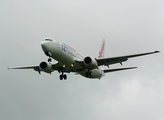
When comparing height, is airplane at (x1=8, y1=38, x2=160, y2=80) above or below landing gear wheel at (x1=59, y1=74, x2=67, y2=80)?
above

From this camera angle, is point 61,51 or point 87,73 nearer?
point 61,51

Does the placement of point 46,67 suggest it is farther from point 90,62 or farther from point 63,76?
point 90,62

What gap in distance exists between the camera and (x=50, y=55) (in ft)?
166

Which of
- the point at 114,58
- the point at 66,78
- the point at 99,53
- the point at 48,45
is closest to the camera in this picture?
the point at 48,45

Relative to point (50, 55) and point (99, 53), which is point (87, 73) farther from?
point (99, 53)

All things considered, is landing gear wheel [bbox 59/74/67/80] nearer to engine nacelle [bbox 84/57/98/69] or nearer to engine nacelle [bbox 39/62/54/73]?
engine nacelle [bbox 39/62/54/73]

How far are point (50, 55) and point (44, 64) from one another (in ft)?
14.9

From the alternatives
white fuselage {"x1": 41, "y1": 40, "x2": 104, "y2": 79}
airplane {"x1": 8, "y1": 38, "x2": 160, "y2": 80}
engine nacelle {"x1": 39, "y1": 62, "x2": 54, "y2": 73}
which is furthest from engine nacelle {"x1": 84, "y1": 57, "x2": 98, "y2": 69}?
engine nacelle {"x1": 39, "y1": 62, "x2": 54, "y2": 73}

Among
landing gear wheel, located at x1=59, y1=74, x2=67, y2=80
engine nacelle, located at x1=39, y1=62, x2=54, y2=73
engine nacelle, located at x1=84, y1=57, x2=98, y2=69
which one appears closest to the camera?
engine nacelle, located at x1=84, y1=57, x2=98, y2=69

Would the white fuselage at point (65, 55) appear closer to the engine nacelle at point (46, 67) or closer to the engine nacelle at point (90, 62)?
the engine nacelle at point (90, 62)

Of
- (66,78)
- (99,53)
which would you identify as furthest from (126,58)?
(99,53)

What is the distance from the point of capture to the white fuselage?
5041cm

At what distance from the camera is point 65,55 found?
169ft

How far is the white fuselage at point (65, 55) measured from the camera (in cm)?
5041
